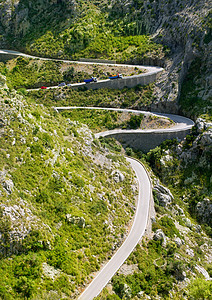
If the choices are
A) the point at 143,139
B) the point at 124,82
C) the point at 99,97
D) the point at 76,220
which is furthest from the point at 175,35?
the point at 76,220

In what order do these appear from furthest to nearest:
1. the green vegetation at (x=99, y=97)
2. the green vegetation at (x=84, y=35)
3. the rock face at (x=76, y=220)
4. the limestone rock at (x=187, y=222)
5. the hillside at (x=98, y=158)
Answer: the green vegetation at (x=84, y=35) → the green vegetation at (x=99, y=97) → the limestone rock at (x=187, y=222) → the rock face at (x=76, y=220) → the hillside at (x=98, y=158)

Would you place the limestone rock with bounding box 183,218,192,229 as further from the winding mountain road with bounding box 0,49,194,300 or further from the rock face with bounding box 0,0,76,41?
the rock face with bounding box 0,0,76,41

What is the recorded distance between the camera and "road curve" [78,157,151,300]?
2595cm

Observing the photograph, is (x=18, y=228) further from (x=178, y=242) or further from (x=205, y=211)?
(x=205, y=211)

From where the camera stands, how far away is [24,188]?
2848 cm

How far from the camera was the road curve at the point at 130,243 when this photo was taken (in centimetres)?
2595

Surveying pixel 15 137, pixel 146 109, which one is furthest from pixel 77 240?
pixel 146 109

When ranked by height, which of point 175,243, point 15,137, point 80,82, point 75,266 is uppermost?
point 80,82

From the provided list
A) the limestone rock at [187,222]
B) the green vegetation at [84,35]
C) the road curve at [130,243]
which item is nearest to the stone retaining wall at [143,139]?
the road curve at [130,243]

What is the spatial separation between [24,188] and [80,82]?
159 ft

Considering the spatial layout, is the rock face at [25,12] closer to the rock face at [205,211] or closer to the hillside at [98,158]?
the hillside at [98,158]

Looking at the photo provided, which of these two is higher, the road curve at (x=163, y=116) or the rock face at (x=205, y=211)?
the road curve at (x=163, y=116)

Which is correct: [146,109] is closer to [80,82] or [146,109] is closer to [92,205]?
[80,82]

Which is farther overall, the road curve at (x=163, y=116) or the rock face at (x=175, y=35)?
the rock face at (x=175, y=35)
